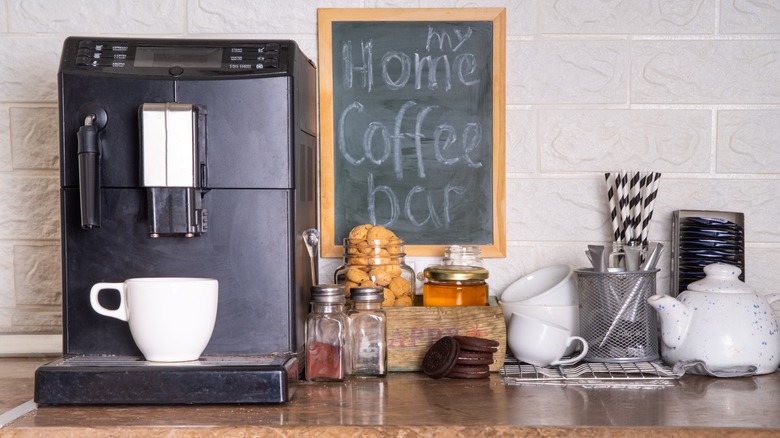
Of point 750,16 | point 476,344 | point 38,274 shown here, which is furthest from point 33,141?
point 750,16

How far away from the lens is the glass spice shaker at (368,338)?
4.35 ft

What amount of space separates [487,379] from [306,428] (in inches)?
15.6

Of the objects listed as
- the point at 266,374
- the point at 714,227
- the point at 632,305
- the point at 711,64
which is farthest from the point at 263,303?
the point at 711,64

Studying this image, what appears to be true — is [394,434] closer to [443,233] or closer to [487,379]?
[487,379]

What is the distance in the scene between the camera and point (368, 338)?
133cm

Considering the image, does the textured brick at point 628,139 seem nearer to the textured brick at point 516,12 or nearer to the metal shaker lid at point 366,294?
the textured brick at point 516,12

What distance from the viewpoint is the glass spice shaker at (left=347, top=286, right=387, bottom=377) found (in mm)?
1326

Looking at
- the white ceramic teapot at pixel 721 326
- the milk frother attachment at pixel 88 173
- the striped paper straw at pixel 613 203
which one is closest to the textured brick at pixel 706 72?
the striped paper straw at pixel 613 203

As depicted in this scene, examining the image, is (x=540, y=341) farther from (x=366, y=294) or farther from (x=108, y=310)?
(x=108, y=310)

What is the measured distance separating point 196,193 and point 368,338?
0.37 m

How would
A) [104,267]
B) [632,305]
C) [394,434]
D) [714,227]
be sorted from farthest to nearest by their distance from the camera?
[714,227] → [632,305] → [104,267] → [394,434]

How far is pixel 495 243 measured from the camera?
64.1 inches

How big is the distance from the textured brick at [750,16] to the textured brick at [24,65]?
134 centimetres

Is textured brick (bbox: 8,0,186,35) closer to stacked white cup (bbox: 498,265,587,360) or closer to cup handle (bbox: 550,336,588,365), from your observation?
stacked white cup (bbox: 498,265,587,360)
